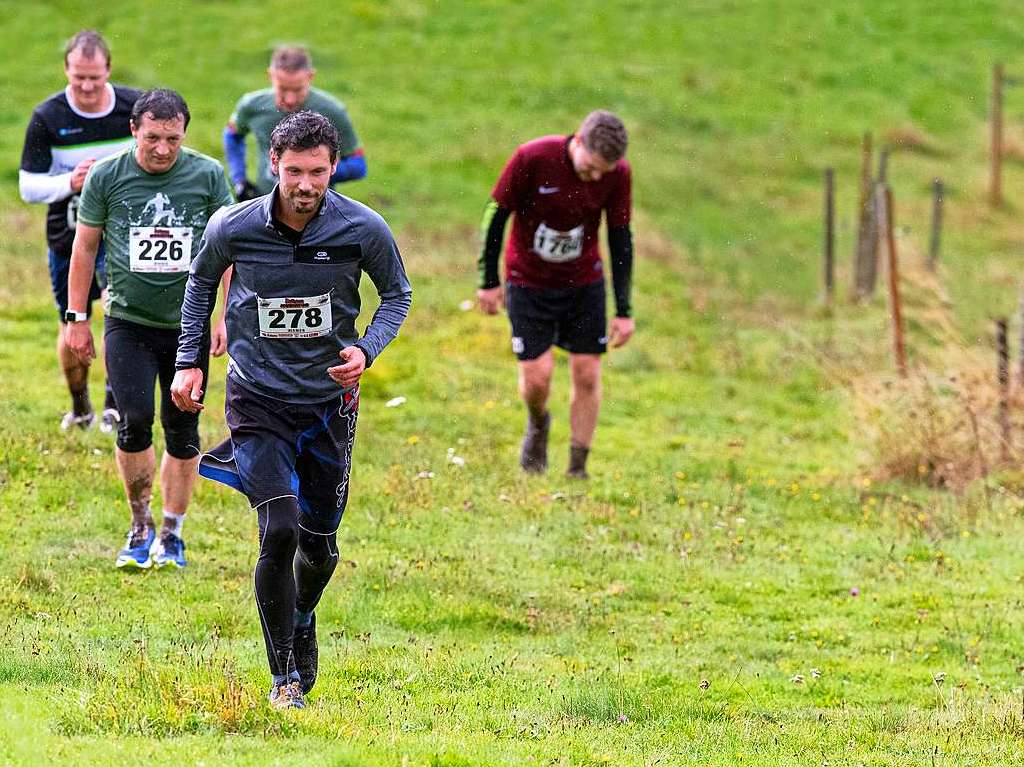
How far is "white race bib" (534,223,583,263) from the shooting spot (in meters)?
10.5

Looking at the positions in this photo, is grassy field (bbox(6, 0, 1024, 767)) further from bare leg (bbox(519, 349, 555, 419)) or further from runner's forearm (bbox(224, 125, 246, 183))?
runner's forearm (bbox(224, 125, 246, 183))

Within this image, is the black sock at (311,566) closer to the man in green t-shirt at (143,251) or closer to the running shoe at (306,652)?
the running shoe at (306,652)

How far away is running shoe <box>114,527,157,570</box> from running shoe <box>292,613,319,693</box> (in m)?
2.23

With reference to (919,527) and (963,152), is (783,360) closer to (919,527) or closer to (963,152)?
(919,527)

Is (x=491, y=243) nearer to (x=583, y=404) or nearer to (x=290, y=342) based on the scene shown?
(x=583, y=404)

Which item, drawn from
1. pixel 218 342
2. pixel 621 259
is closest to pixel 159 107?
pixel 218 342

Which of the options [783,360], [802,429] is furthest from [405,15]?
[802,429]

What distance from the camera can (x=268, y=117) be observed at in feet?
36.8

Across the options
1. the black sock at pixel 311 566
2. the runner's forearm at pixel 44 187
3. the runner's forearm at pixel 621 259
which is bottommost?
the black sock at pixel 311 566

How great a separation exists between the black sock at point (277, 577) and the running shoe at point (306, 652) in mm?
240

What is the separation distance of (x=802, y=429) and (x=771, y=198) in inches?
561

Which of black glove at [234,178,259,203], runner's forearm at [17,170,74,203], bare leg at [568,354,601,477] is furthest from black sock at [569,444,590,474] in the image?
runner's forearm at [17,170,74,203]

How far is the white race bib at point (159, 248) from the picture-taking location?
7.75 m

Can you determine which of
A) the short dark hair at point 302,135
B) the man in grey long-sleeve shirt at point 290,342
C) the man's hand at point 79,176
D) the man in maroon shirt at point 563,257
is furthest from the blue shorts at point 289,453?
the man in maroon shirt at point 563,257
